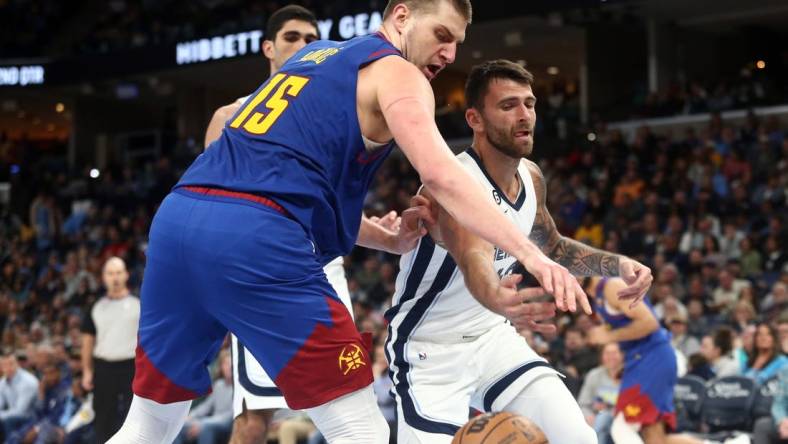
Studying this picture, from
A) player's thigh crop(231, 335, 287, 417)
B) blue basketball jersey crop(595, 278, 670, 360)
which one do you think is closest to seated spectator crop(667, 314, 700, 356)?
blue basketball jersey crop(595, 278, 670, 360)

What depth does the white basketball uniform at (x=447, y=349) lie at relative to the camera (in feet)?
15.0

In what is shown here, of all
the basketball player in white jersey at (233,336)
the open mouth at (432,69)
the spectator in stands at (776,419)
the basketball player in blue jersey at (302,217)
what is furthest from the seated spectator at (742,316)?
the basketball player in blue jersey at (302,217)

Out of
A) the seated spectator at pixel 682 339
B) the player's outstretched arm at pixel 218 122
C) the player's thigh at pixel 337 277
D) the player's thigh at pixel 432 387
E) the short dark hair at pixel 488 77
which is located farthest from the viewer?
the seated spectator at pixel 682 339

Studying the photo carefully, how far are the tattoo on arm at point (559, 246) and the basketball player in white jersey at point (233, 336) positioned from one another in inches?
27.0

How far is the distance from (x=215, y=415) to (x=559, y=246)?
7.15 m

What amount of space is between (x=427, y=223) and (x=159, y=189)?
20.0 m

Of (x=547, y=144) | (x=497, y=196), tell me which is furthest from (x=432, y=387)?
(x=547, y=144)

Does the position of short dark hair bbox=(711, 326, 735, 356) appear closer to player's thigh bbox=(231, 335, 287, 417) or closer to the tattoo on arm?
the tattoo on arm

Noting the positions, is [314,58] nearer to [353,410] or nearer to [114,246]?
[353,410]

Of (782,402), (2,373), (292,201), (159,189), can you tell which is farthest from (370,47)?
(159,189)

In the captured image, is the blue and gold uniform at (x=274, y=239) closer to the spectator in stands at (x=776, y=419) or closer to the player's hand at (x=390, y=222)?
the player's hand at (x=390, y=222)

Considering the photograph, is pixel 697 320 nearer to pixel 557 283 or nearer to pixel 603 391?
pixel 603 391

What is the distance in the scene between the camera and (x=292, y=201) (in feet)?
11.5

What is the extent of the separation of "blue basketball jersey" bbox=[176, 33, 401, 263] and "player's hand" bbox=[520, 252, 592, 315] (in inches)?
28.4
